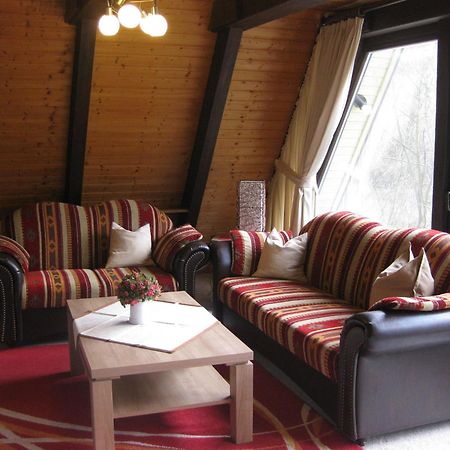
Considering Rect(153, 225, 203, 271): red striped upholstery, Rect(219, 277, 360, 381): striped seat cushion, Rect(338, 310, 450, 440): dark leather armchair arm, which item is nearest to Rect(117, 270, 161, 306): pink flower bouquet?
Rect(219, 277, 360, 381): striped seat cushion

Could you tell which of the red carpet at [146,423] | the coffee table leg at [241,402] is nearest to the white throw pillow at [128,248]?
the red carpet at [146,423]

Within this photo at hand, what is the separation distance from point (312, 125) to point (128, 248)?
1700mm

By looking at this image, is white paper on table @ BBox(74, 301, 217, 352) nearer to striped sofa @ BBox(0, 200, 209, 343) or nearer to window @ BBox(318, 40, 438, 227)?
striped sofa @ BBox(0, 200, 209, 343)

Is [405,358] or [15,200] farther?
[15,200]

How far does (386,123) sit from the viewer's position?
15.1 ft

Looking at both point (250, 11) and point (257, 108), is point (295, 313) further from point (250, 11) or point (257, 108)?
point (257, 108)

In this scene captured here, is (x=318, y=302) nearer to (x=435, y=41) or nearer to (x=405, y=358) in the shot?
(x=405, y=358)

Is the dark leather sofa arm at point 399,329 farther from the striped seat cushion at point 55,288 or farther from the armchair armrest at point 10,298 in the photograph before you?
the armchair armrest at point 10,298

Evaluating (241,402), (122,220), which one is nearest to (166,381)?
(241,402)

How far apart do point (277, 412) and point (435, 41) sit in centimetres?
254

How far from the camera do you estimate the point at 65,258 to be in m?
Result: 4.56

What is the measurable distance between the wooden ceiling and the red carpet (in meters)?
1.93

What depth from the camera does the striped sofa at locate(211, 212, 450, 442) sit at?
2.70m

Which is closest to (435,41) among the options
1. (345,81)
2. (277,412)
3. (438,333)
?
(345,81)
